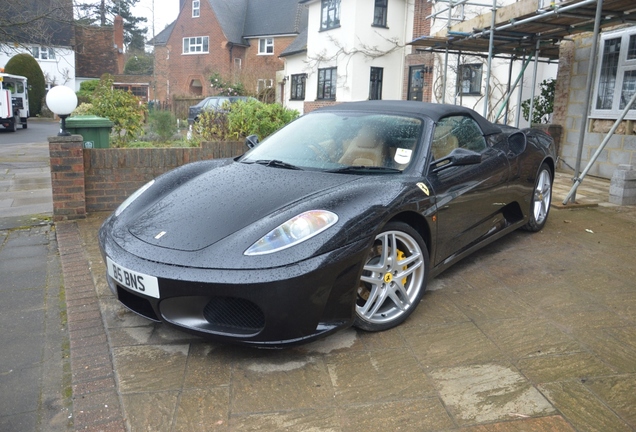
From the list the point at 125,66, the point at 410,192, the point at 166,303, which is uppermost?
the point at 125,66

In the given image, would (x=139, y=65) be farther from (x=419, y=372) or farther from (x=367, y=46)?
(x=419, y=372)

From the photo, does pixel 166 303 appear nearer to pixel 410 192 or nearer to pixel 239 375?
pixel 239 375

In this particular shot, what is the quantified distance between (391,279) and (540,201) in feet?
9.62

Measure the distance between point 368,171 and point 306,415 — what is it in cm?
164

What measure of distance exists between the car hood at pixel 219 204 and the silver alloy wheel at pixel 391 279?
468 millimetres

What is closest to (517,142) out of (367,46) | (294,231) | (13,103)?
(294,231)

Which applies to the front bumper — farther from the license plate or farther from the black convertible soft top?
the black convertible soft top

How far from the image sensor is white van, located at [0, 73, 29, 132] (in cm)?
2169

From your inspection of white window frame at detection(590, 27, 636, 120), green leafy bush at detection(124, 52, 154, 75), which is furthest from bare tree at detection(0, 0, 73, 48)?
green leafy bush at detection(124, 52, 154, 75)

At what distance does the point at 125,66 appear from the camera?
55.1 m

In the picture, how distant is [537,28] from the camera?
27.6 feet

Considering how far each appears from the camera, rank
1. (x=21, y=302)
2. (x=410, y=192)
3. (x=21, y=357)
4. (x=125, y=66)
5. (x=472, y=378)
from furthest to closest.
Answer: (x=125, y=66)
(x=21, y=302)
(x=410, y=192)
(x=21, y=357)
(x=472, y=378)

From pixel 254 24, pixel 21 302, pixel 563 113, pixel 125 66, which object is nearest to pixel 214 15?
pixel 254 24

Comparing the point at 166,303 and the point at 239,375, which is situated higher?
the point at 166,303
